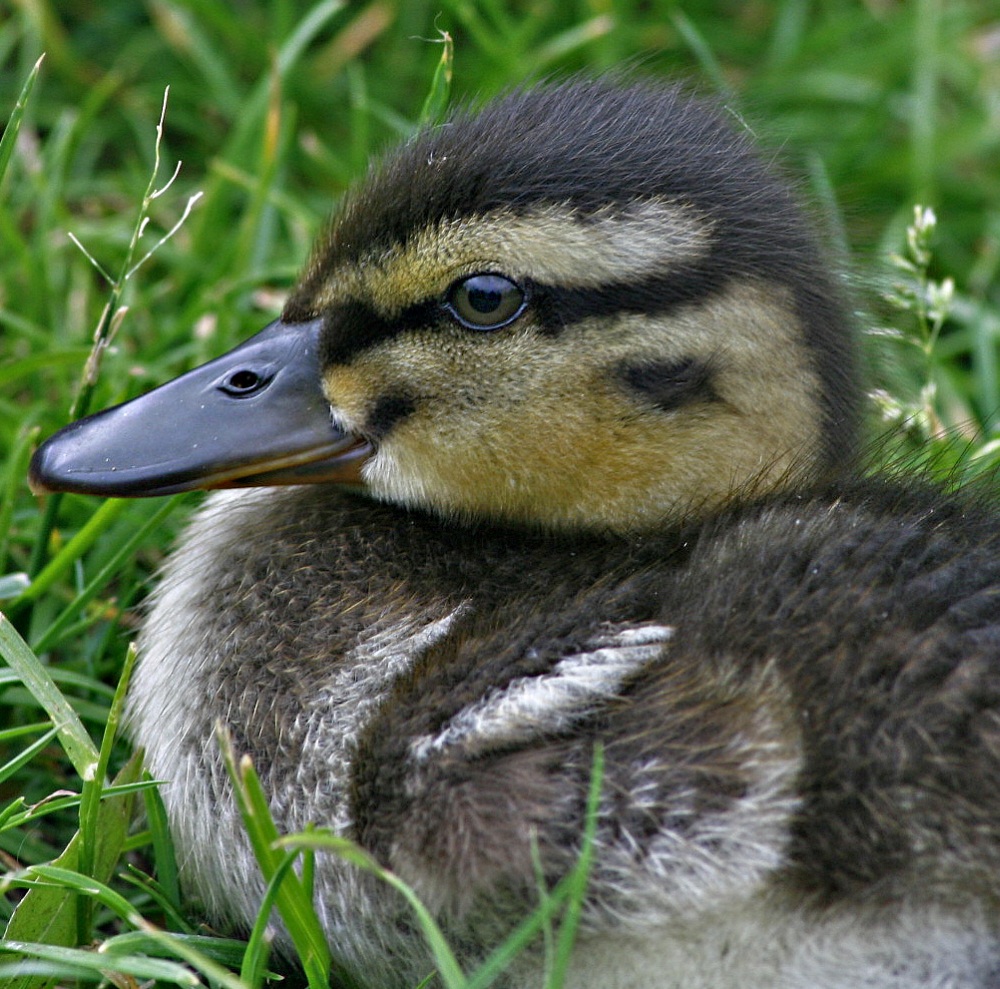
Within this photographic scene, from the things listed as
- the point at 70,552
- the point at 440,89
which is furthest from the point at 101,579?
the point at 440,89

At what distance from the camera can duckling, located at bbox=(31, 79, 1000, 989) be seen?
5.16 feet

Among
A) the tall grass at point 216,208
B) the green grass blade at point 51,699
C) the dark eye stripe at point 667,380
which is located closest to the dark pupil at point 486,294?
the dark eye stripe at point 667,380

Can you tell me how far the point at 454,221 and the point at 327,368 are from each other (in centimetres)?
26

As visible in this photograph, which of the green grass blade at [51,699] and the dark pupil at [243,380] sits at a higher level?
the dark pupil at [243,380]

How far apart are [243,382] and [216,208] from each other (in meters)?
1.26

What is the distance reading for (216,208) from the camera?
10.5 ft

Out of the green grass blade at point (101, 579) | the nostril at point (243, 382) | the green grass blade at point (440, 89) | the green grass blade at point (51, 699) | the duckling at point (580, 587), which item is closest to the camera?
the duckling at point (580, 587)

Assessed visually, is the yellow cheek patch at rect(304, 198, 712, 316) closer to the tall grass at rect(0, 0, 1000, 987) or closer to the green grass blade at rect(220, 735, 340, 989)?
the tall grass at rect(0, 0, 1000, 987)

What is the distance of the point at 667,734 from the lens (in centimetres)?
162

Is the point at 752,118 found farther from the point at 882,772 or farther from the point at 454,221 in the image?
the point at 882,772

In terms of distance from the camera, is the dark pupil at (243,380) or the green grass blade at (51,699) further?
the dark pupil at (243,380)

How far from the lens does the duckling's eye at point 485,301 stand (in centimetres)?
194

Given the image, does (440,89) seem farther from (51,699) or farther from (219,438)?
(51,699)

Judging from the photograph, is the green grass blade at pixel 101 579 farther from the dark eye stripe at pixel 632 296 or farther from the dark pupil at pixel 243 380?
the dark eye stripe at pixel 632 296
